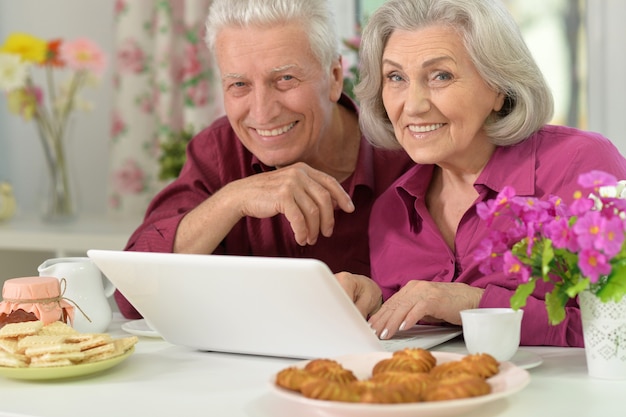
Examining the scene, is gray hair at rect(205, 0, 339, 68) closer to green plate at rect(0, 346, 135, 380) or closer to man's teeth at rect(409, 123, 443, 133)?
man's teeth at rect(409, 123, 443, 133)

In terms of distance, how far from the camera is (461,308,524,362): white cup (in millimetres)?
1317

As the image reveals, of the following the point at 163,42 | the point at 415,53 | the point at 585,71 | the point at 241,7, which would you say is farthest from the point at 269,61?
the point at 585,71

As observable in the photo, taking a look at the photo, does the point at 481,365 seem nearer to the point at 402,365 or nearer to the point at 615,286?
the point at 402,365

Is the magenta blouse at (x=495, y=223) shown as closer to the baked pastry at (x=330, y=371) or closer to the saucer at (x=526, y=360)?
the saucer at (x=526, y=360)

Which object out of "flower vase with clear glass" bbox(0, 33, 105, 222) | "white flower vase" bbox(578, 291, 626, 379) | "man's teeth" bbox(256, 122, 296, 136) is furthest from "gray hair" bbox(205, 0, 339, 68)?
"flower vase with clear glass" bbox(0, 33, 105, 222)

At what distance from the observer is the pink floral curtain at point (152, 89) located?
10.5 feet

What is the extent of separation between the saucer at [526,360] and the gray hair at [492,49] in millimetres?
459

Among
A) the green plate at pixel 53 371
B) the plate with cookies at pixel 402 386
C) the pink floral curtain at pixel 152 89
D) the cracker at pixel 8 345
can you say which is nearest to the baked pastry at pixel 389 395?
the plate with cookies at pixel 402 386

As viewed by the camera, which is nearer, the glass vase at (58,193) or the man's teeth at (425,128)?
the man's teeth at (425,128)

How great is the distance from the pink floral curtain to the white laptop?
1.77 m

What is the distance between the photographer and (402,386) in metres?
1.06

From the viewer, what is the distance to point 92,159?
355 cm

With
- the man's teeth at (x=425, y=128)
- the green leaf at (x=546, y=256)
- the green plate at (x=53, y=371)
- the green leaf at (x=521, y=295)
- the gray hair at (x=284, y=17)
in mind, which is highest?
the gray hair at (x=284, y=17)

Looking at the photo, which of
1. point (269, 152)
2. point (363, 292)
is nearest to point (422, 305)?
point (363, 292)
